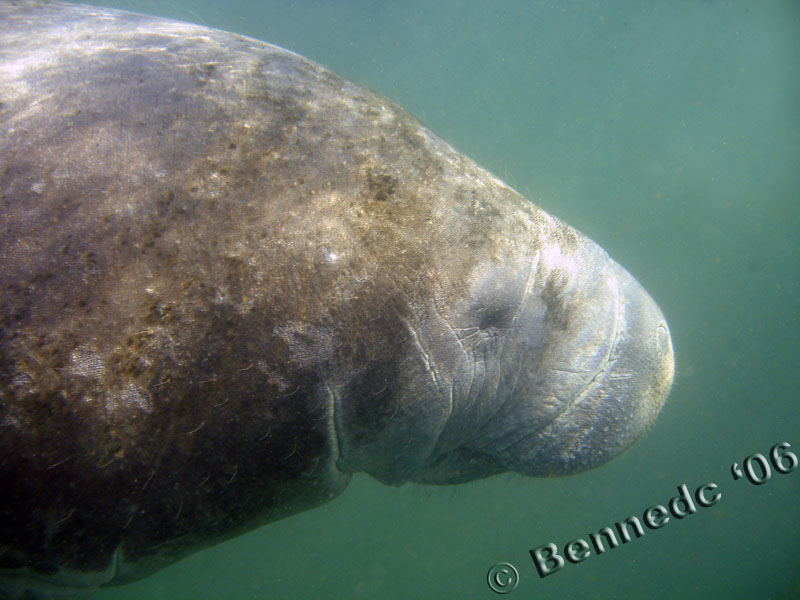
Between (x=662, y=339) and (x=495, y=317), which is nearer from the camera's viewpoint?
(x=495, y=317)

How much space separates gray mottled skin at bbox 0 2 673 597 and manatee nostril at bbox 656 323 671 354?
0.15 meters

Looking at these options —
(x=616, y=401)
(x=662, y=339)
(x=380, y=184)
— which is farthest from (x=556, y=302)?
(x=380, y=184)

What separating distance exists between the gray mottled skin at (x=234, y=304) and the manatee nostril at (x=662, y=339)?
15cm

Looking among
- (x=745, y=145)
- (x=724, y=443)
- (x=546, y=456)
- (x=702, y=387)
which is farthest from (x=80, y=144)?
(x=745, y=145)

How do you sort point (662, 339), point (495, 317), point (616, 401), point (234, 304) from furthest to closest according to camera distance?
1. point (662, 339)
2. point (616, 401)
3. point (495, 317)
4. point (234, 304)

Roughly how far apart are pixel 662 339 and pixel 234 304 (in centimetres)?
210

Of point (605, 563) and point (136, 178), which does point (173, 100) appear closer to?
point (136, 178)

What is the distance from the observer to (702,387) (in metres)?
31.0

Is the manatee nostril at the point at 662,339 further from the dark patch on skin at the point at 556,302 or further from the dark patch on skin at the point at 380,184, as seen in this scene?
the dark patch on skin at the point at 380,184

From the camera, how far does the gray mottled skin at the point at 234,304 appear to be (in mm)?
1335

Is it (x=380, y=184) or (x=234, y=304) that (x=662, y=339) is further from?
(x=234, y=304)

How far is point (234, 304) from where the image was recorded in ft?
4.64

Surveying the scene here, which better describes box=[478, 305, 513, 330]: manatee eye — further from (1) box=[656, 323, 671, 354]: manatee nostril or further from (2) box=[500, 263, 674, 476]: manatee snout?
(1) box=[656, 323, 671, 354]: manatee nostril

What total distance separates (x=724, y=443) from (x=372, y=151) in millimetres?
40317
